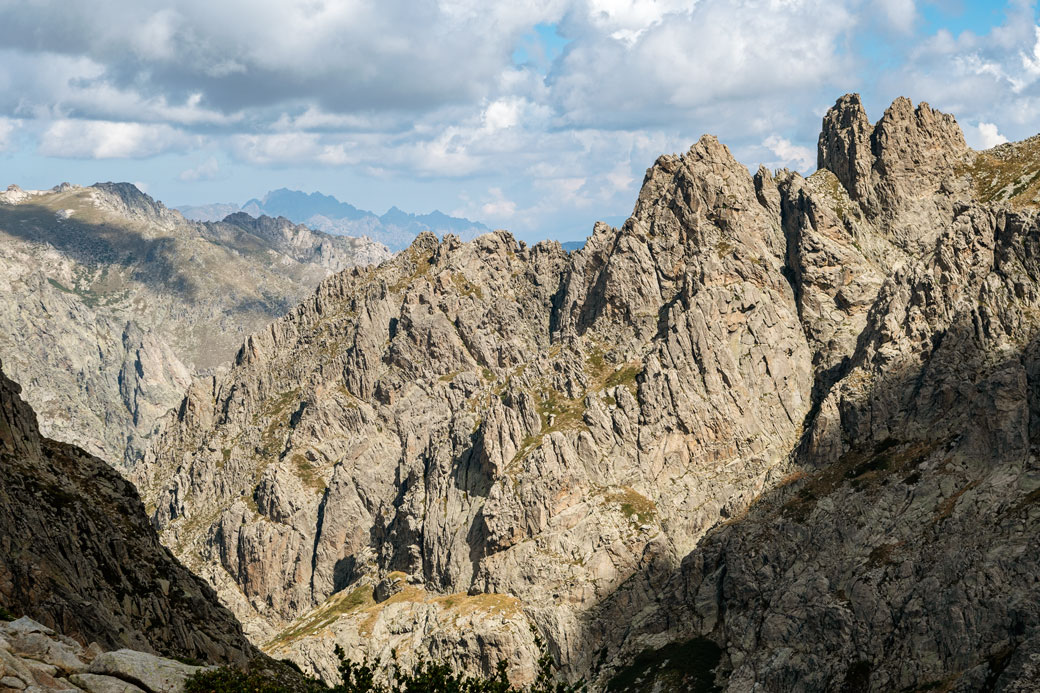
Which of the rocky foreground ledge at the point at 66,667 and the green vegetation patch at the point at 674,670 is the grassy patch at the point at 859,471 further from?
the rocky foreground ledge at the point at 66,667

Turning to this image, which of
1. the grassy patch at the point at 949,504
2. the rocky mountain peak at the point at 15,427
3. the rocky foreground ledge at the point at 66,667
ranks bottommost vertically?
the grassy patch at the point at 949,504

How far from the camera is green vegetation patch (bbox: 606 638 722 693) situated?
559 ft

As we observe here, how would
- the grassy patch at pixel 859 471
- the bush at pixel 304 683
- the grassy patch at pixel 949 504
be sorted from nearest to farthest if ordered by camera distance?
1. the bush at pixel 304 683
2. the grassy patch at pixel 949 504
3. the grassy patch at pixel 859 471

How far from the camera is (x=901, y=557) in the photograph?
514ft

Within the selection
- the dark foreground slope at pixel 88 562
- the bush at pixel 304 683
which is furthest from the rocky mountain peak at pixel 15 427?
the bush at pixel 304 683

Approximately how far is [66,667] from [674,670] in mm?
145164

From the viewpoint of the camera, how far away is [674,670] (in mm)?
176375

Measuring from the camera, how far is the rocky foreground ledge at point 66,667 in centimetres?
4353

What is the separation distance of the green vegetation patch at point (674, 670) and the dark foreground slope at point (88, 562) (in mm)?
92915

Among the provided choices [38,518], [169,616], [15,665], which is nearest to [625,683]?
[169,616]

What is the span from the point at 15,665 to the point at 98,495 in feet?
192

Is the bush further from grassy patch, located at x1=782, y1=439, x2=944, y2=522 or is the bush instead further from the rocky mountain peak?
grassy patch, located at x1=782, y1=439, x2=944, y2=522

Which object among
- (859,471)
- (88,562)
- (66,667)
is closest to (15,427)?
(88,562)

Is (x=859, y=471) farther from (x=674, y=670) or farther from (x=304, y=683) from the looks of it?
(x=304, y=683)
